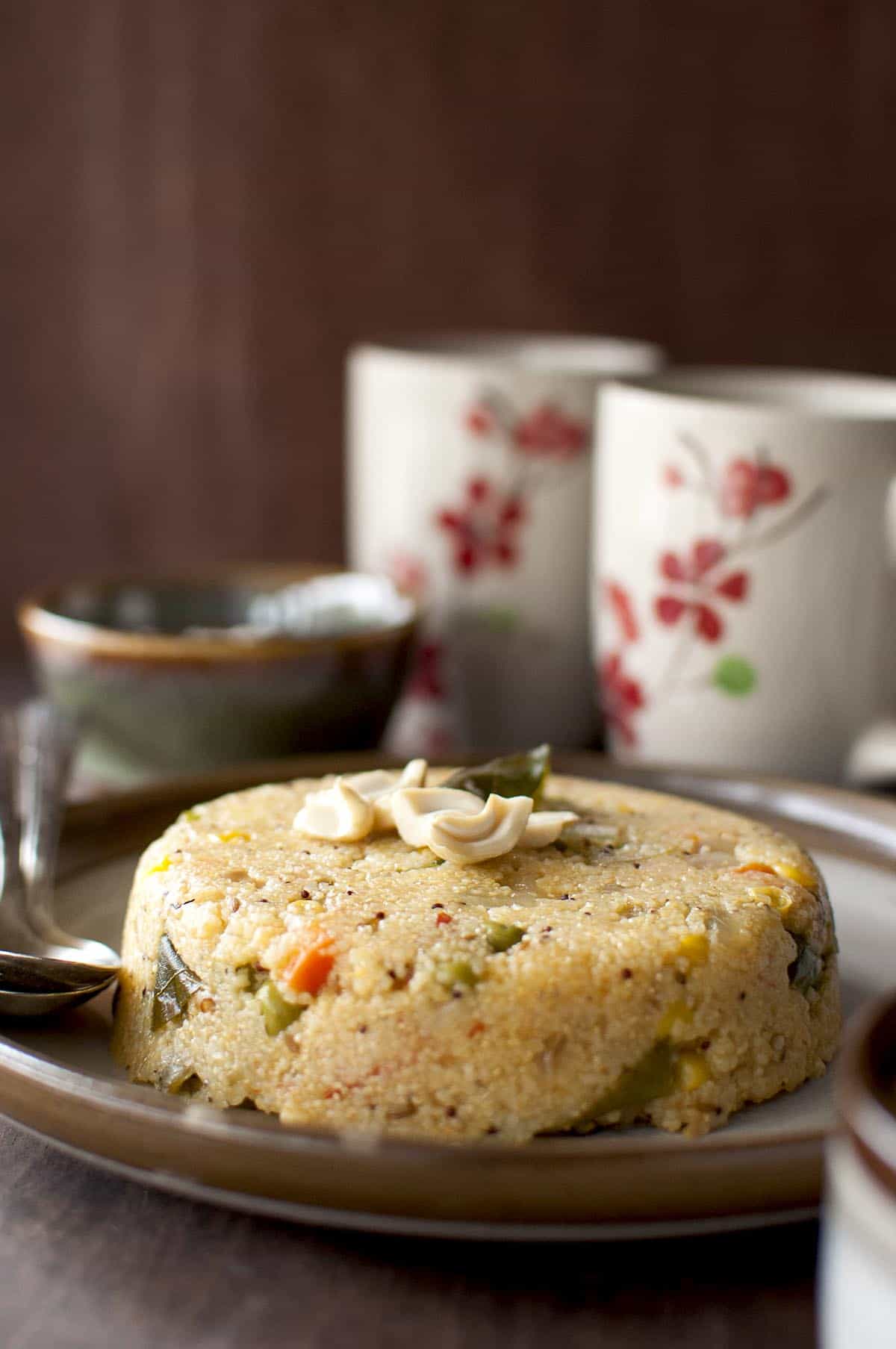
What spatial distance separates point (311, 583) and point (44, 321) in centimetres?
52

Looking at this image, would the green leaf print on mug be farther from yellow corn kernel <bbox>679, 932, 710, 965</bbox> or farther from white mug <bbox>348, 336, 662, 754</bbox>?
yellow corn kernel <bbox>679, 932, 710, 965</bbox>

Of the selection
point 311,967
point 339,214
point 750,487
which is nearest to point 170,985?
point 311,967

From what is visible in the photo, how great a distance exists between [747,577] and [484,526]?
263 mm

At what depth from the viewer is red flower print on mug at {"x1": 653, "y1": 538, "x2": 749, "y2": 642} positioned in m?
1.06

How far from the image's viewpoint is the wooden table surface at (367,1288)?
1.71 feet

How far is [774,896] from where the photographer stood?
697 mm

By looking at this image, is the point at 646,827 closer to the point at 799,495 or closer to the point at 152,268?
the point at 799,495

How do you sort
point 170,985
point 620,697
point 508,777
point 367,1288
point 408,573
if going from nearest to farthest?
point 367,1288 < point 170,985 < point 508,777 < point 620,697 < point 408,573

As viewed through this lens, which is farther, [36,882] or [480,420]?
[480,420]

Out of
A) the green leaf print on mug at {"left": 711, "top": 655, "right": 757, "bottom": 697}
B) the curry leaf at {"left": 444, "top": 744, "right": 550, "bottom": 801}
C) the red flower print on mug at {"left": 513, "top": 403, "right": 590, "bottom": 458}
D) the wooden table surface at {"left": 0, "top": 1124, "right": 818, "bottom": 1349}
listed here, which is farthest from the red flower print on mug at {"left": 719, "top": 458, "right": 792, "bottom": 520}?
the wooden table surface at {"left": 0, "top": 1124, "right": 818, "bottom": 1349}

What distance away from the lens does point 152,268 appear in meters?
1.58

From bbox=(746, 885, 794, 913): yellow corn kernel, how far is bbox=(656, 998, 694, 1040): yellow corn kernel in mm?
77

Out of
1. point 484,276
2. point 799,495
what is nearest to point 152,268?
point 484,276

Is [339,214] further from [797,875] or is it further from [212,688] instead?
[797,875]
